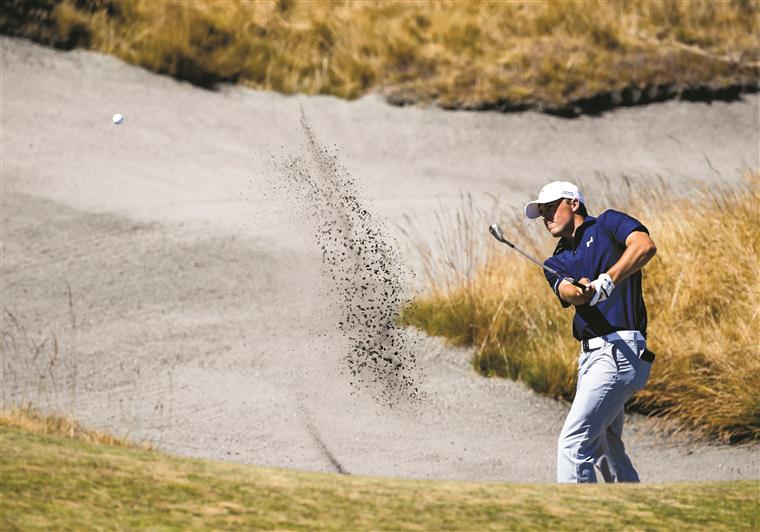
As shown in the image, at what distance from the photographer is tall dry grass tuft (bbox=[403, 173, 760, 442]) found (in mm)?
8172

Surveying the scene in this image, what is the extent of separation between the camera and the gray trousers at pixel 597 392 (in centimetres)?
554

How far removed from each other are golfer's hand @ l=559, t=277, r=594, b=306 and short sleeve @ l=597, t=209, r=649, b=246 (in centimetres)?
25

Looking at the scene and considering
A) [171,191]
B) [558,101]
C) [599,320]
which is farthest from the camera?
[558,101]

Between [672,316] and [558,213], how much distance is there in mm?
3349

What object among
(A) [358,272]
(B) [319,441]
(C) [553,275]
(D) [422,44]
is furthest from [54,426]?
(D) [422,44]

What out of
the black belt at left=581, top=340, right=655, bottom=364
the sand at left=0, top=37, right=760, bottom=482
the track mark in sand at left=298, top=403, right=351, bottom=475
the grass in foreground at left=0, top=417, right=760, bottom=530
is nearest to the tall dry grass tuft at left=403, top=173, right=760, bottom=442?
the sand at left=0, top=37, right=760, bottom=482

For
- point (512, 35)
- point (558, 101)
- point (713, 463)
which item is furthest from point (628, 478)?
point (512, 35)

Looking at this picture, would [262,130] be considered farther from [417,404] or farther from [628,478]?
[628,478]

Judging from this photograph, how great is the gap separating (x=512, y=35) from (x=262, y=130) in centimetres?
395

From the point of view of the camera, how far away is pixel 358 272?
37.4 ft

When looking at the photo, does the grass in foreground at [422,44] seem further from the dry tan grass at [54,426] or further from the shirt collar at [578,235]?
the shirt collar at [578,235]

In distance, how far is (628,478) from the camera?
19.7 feet

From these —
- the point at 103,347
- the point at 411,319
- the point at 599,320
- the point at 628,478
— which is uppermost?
the point at 599,320

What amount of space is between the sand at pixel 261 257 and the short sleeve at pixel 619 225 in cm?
277
